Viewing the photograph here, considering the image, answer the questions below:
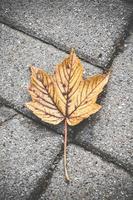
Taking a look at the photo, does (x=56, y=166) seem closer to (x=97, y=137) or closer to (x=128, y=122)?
(x=97, y=137)

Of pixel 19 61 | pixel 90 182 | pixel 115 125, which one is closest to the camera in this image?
pixel 90 182

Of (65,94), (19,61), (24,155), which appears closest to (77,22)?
(19,61)

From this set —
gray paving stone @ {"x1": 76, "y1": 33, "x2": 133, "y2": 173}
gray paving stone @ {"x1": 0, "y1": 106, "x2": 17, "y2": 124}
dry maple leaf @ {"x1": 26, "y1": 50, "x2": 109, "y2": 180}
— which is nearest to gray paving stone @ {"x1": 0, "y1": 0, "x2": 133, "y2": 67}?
gray paving stone @ {"x1": 76, "y1": 33, "x2": 133, "y2": 173}

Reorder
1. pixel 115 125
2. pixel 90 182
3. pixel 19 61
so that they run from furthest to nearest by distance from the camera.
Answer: pixel 19 61, pixel 115 125, pixel 90 182

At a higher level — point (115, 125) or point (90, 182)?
point (115, 125)

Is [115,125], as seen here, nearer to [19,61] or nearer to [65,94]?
[65,94]

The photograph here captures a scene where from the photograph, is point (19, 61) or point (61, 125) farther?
point (19, 61)

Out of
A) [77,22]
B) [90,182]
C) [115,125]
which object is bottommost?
[90,182]
